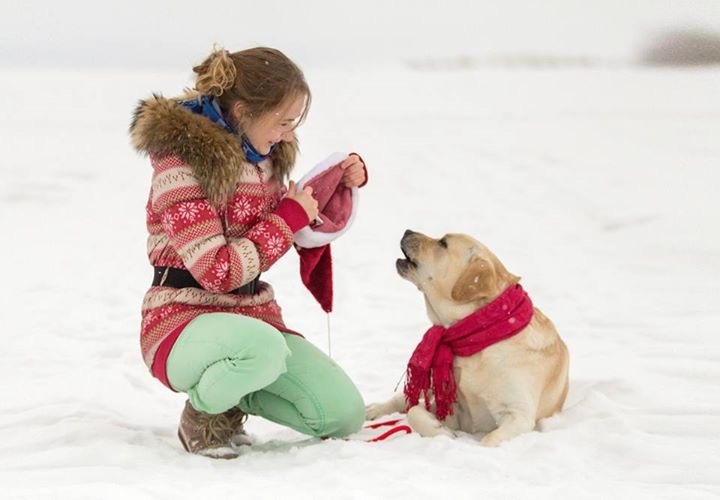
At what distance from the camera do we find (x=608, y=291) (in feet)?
13.2

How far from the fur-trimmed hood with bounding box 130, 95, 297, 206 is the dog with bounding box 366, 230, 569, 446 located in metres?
0.54

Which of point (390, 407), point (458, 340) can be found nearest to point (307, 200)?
point (458, 340)

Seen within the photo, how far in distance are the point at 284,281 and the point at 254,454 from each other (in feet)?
7.17

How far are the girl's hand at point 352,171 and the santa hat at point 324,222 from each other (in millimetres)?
12

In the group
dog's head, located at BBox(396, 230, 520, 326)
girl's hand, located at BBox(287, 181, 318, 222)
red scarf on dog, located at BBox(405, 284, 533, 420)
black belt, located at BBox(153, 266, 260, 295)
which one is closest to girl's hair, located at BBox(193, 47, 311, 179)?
girl's hand, located at BBox(287, 181, 318, 222)

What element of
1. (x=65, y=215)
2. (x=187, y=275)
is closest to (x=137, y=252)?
(x=65, y=215)

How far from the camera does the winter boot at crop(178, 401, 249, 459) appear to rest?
208cm

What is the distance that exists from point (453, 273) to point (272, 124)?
56cm

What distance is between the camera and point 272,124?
2.10 m

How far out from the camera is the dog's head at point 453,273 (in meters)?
2.20

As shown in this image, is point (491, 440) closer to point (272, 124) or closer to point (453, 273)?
point (453, 273)

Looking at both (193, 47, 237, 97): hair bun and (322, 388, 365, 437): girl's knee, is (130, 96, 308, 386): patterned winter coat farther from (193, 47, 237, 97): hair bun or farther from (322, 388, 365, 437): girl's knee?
(322, 388, 365, 437): girl's knee

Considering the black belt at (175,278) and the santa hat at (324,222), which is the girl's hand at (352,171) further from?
the black belt at (175,278)

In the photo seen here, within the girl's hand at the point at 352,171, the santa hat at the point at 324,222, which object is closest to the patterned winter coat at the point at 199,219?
the santa hat at the point at 324,222
